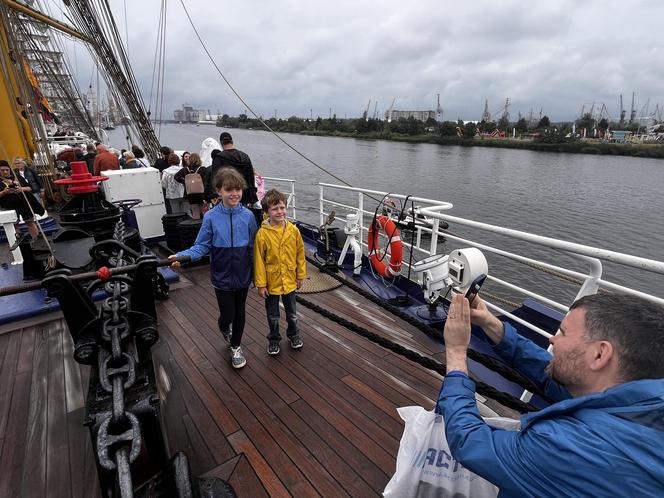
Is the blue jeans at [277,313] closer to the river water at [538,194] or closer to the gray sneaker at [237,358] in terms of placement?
the gray sneaker at [237,358]

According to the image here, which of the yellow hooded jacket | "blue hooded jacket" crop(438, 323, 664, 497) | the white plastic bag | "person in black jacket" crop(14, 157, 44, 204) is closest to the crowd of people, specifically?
"blue hooded jacket" crop(438, 323, 664, 497)

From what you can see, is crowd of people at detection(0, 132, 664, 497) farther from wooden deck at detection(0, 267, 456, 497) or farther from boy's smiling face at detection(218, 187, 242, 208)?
boy's smiling face at detection(218, 187, 242, 208)

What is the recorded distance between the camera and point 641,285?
10070 millimetres

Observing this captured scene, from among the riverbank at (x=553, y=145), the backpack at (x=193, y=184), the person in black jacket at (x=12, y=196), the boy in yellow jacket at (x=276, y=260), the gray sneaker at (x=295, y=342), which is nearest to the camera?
the boy in yellow jacket at (x=276, y=260)

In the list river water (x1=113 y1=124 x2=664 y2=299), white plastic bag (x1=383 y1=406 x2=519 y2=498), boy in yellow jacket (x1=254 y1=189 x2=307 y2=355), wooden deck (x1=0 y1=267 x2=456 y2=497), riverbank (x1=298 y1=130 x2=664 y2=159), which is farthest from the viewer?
riverbank (x1=298 y1=130 x2=664 y2=159)

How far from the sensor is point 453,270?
8.84ft

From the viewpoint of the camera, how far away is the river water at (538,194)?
12.7m

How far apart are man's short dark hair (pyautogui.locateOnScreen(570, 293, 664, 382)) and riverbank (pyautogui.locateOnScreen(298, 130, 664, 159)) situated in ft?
177

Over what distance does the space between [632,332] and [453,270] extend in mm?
1854

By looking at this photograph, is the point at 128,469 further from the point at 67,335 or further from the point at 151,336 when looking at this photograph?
the point at 67,335

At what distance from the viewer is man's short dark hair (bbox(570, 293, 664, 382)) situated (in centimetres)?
82

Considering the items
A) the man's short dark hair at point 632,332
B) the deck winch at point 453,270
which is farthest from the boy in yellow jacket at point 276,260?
the man's short dark hair at point 632,332

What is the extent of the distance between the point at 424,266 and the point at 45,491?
2762mm

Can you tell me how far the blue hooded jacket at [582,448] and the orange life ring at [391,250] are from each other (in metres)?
2.98
